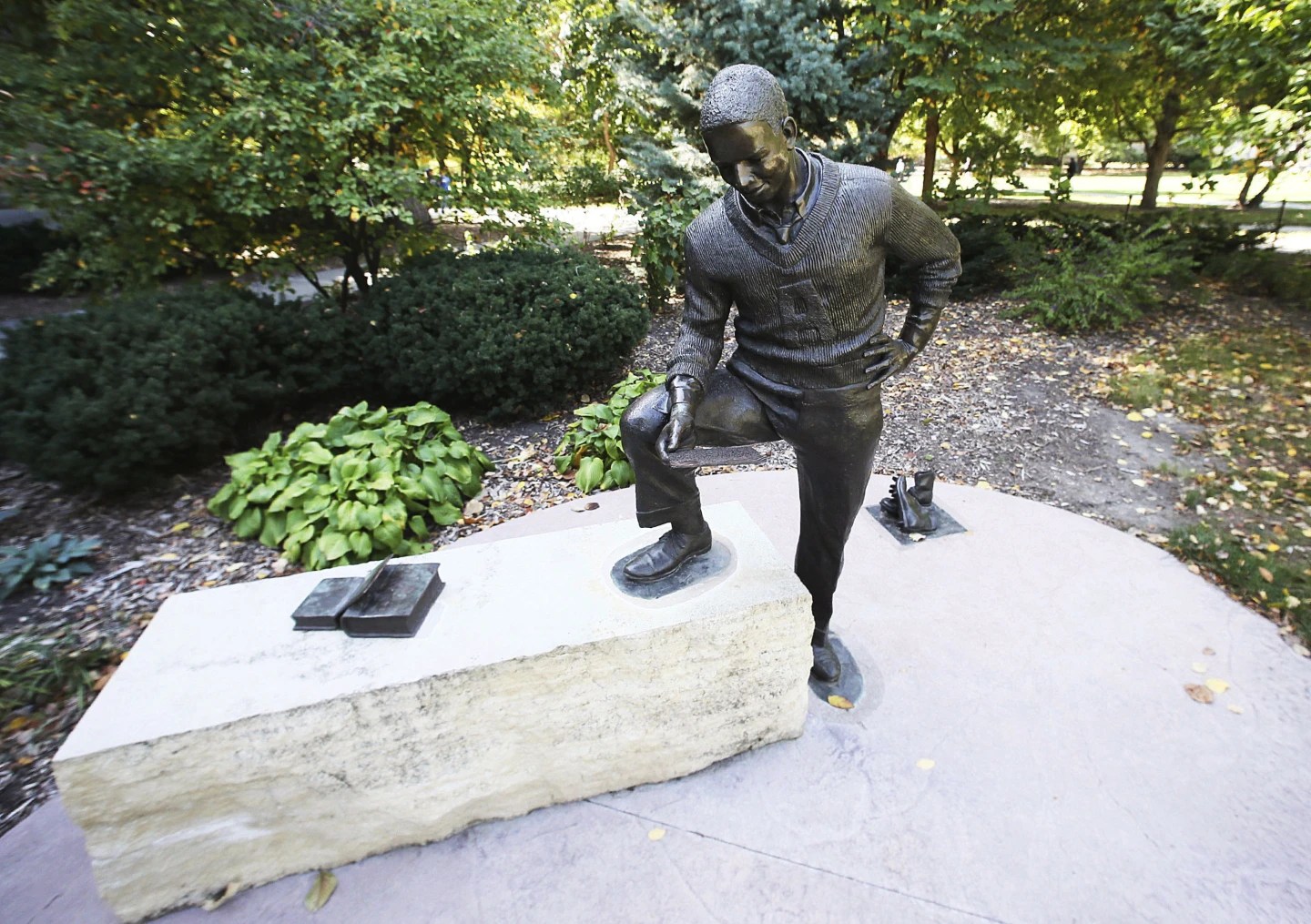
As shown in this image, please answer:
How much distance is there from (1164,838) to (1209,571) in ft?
7.09

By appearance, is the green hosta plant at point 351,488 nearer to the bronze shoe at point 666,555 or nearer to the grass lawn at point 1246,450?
the bronze shoe at point 666,555

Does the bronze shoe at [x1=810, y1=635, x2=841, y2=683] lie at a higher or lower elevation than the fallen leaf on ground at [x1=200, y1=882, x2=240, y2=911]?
higher

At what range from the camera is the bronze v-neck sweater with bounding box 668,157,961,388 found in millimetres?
2229

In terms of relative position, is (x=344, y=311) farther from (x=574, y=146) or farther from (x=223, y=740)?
(x=574, y=146)

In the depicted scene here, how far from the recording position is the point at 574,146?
11.2m

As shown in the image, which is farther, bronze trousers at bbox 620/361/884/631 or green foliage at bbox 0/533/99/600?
green foliage at bbox 0/533/99/600

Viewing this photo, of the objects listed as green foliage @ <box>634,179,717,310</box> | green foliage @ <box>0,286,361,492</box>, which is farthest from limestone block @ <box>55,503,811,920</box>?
green foliage @ <box>634,179,717,310</box>

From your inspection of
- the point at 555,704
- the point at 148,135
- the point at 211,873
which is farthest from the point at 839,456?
the point at 148,135

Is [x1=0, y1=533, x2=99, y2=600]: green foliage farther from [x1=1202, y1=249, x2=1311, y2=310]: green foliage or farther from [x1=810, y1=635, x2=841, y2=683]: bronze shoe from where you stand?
[x1=1202, y1=249, x2=1311, y2=310]: green foliage

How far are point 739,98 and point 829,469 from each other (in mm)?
1302

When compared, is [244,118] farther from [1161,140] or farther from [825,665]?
[1161,140]

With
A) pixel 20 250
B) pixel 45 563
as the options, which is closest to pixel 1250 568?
pixel 45 563

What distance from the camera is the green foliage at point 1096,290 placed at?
25.9 feet

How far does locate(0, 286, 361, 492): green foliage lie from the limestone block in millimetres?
2405
